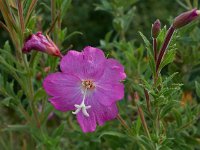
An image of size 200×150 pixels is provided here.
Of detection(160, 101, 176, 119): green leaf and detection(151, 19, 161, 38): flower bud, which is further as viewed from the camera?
detection(160, 101, 176, 119): green leaf

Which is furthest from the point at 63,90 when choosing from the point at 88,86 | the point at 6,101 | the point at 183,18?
the point at 183,18

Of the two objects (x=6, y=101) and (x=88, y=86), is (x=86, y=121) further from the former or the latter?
(x=6, y=101)

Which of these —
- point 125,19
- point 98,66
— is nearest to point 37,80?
point 125,19

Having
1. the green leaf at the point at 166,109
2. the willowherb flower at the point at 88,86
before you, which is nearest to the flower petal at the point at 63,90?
the willowherb flower at the point at 88,86

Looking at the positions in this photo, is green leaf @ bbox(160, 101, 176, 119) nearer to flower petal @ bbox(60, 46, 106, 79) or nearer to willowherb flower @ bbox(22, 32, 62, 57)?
flower petal @ bbox(60, 46, 106, 79)

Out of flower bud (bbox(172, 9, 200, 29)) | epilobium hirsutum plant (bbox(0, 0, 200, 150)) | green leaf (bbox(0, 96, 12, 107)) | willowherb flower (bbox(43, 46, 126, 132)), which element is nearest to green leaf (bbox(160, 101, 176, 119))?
epilobium hirsutum plant (bbox(0, 0, 200, 150))

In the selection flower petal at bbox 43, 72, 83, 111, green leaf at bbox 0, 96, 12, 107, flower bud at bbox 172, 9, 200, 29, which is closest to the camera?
flower bud at bbox 172, 9, 200, 29

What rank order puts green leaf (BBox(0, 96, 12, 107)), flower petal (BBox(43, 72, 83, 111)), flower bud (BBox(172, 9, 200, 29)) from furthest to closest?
green leaf (BBox(0, 96, 12, 107))
flower petal (BBox(43, 72, 83, 111))
flower bud (BBox(172, 9, 200, 29))
